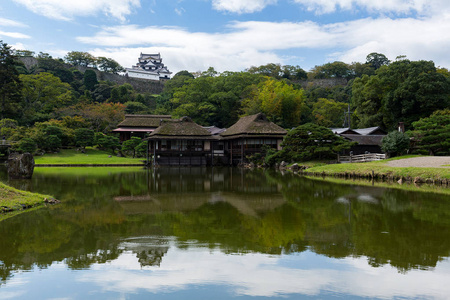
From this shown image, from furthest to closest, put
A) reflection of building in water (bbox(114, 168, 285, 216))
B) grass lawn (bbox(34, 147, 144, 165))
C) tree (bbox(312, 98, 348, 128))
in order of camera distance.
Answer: tree (bbox(312, 98, 348, 128)) < grass lawn (bbox(34, 147, 144, 165)) < reflection of building in water (bbox(114, 168, 285, 216))

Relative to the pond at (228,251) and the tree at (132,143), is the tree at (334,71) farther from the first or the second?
the pond at (228,251)

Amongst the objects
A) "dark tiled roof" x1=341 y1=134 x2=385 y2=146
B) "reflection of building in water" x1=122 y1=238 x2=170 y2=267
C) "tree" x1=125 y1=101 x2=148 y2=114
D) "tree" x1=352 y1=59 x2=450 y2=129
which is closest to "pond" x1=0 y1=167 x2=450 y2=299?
"reflection of building in water" x1=122 y1=238 x2=170 y2=267

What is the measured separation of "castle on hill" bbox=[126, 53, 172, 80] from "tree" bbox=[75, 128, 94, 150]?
54795mm

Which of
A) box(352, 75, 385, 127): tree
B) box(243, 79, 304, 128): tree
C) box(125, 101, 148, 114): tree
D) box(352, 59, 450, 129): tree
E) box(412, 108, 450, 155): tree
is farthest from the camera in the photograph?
box(125, 101, 148, 114): tree

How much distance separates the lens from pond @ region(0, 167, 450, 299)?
5.17 meters

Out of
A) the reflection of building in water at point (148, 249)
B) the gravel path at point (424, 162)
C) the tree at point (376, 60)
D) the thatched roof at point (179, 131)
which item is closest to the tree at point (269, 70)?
the tree at point (376, 60)

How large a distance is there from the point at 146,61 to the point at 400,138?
85493 millimetres

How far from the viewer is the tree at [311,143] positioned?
3077 cm

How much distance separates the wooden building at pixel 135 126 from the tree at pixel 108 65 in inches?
1728

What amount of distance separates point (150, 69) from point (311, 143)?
77.2 m

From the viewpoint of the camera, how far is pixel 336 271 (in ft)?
19.0

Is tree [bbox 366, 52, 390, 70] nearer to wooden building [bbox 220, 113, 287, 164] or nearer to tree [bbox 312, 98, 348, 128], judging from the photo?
tree [bbox 312, 98, 348, 128]

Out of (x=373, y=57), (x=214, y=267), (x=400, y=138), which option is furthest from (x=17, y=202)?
(x=373, y=57)

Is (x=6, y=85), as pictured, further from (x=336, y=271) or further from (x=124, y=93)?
(x=336, y=271)
